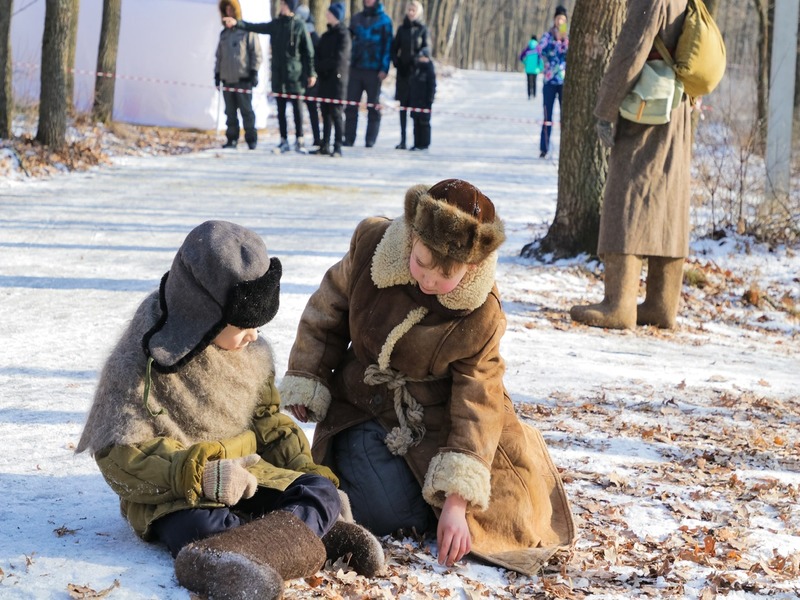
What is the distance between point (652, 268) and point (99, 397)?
15.8 feet

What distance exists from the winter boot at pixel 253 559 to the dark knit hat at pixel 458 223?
2.98 ft

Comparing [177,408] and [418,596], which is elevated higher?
[177,408]

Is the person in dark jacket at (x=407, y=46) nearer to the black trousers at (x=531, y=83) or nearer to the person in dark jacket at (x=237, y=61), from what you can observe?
the person in dark jacket at (x=237, y=61)

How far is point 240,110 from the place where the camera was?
1507 centimetres

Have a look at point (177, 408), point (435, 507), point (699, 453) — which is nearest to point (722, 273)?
point (699, 453)

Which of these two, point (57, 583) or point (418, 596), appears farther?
point (418, 596)

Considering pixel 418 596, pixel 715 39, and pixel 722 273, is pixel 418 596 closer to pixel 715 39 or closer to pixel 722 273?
pixel 715 39

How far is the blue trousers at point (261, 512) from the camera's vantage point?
2891 millimetres

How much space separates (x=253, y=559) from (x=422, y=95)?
45.2ft

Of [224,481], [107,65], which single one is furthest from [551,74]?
[224,481]

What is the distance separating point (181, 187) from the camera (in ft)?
36.2

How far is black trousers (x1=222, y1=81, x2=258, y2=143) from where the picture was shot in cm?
1453

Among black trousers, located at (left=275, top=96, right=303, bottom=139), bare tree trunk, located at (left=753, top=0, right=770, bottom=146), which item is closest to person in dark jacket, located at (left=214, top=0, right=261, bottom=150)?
black trousers, located at (left=275, top=96, right=303, bottom=139)

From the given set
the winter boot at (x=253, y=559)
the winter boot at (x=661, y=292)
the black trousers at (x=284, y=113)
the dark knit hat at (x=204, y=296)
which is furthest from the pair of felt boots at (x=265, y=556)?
the black trousers at (x=284, y=113)
